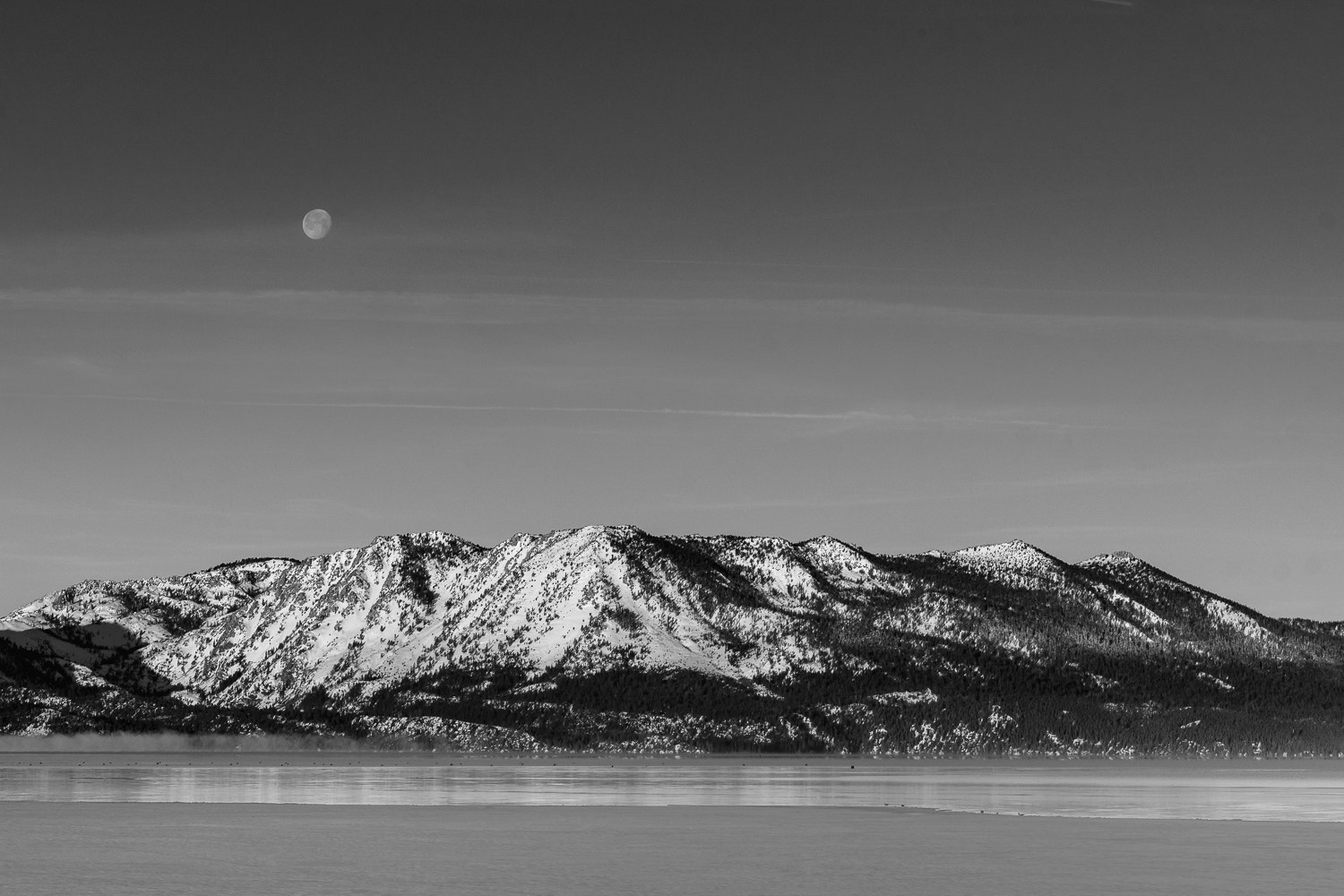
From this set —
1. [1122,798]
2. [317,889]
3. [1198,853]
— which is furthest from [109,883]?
[1122,798]

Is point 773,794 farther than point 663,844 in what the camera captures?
Yes

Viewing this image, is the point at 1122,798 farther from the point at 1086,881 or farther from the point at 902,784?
the point at 1086,881

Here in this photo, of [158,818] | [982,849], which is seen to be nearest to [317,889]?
[982,849]

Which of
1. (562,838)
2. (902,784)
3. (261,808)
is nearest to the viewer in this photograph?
(562,838)

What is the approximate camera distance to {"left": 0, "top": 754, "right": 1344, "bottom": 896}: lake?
196 feet

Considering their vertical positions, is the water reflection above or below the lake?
below

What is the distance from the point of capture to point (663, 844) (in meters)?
80.0

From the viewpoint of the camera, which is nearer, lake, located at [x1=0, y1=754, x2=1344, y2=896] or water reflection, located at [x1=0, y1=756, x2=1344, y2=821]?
lake, located at [x1=0, y1=754, x2=1344, y2=896]

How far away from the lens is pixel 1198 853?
2805 inches

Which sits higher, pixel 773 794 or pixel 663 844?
pixel 663 844

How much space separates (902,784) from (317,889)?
143137mm

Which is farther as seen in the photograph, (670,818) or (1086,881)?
(670,818)

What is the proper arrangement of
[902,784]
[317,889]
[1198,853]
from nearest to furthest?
[317,889] < [1198,853] < [902,784]

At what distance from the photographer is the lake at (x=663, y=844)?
196ft
